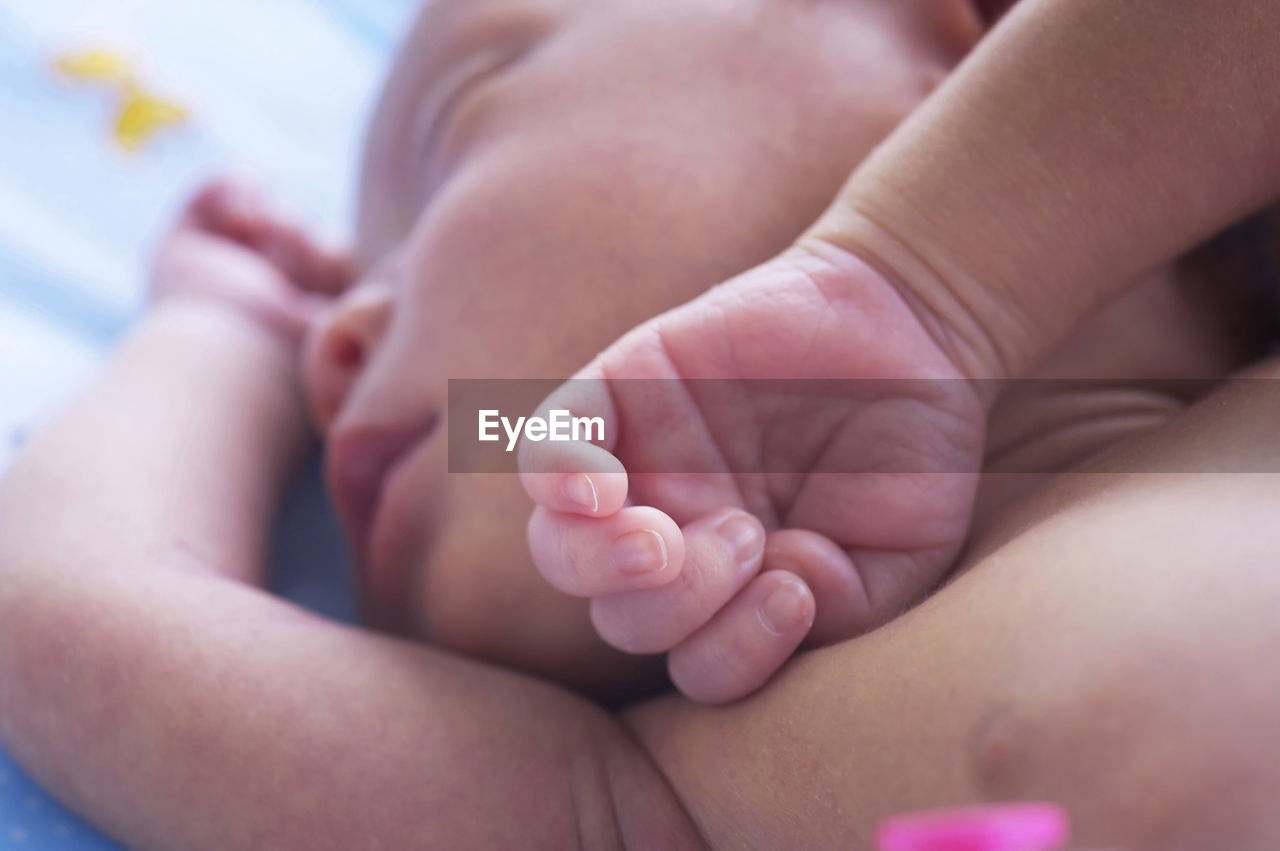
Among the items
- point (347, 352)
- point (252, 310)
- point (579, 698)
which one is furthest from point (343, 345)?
point (579, 698)

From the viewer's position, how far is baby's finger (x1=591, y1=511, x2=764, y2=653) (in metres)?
0.52

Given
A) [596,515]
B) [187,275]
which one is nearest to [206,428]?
[187,275]

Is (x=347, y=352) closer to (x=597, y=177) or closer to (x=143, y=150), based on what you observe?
(x=597, y=177)

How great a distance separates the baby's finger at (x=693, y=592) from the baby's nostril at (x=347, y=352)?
0.41m

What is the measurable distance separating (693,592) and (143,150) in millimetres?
1113

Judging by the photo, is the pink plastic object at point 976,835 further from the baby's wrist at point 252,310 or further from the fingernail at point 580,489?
the baby's wrist at point 252,310

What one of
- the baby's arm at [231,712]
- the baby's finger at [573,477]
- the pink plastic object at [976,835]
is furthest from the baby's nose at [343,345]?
the pink plastic object at [976,835]

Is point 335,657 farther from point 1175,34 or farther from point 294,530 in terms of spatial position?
point 1175,34

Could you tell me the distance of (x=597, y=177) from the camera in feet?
2.36

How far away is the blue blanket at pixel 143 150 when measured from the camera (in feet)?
3.40

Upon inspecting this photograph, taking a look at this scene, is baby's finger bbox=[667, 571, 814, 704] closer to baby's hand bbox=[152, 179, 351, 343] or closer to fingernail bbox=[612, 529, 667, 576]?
fingernail bbox=[612, 529, 667, 576]

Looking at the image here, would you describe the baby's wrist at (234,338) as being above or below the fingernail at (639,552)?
below

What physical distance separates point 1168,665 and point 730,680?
0.23 metres

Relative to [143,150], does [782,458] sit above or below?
above
